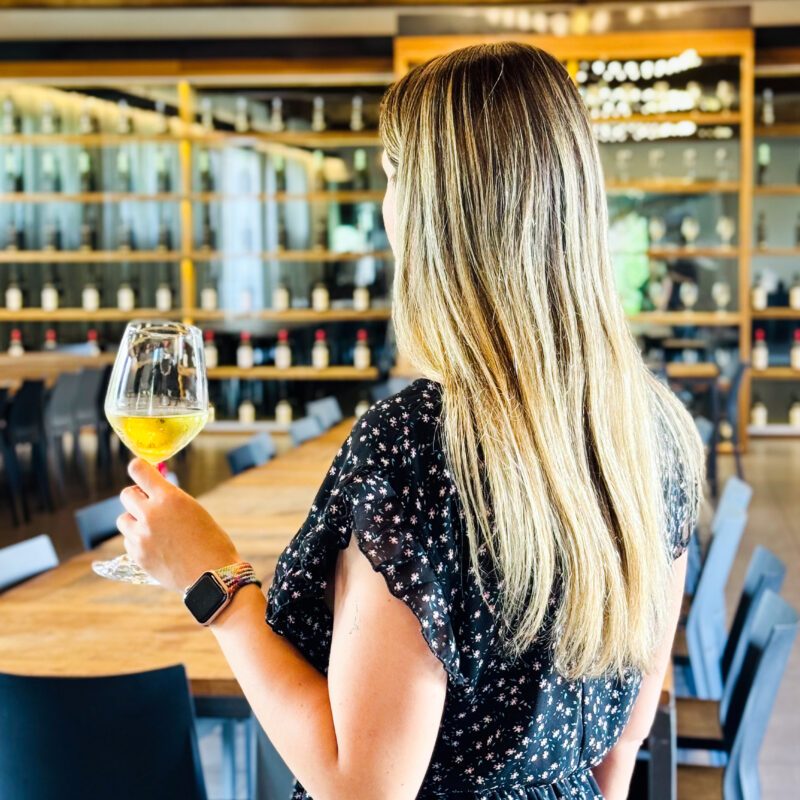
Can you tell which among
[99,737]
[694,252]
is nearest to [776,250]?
[694,252]

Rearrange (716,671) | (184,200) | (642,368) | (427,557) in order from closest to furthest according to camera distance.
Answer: (427,557)
(642,368)
(716,671)
(184,200)

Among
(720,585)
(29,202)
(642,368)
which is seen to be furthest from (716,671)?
(29,202)

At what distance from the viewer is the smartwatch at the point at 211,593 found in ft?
3.32

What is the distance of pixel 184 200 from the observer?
1042cm

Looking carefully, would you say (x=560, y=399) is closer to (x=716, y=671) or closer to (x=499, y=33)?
(x=716, y=671)

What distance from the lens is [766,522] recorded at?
673cm

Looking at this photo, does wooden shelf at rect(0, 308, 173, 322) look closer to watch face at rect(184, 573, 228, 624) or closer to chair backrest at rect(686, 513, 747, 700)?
chair backrest at rect(686, 513, 747, 700)

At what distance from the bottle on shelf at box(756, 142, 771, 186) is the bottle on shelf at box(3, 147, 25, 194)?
6538 mm

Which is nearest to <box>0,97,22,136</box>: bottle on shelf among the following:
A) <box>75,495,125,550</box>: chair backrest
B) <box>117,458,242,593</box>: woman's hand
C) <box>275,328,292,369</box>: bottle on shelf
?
<box>275,328,292,369</box>: bottle on shelf

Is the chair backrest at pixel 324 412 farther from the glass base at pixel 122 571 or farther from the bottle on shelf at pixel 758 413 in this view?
the bottle on shelf at pixel 758 413

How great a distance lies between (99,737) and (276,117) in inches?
373

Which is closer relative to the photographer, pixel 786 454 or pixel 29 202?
pixel 786 454

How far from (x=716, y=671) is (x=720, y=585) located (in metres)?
0.21

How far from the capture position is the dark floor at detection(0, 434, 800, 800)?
11.3 ft
